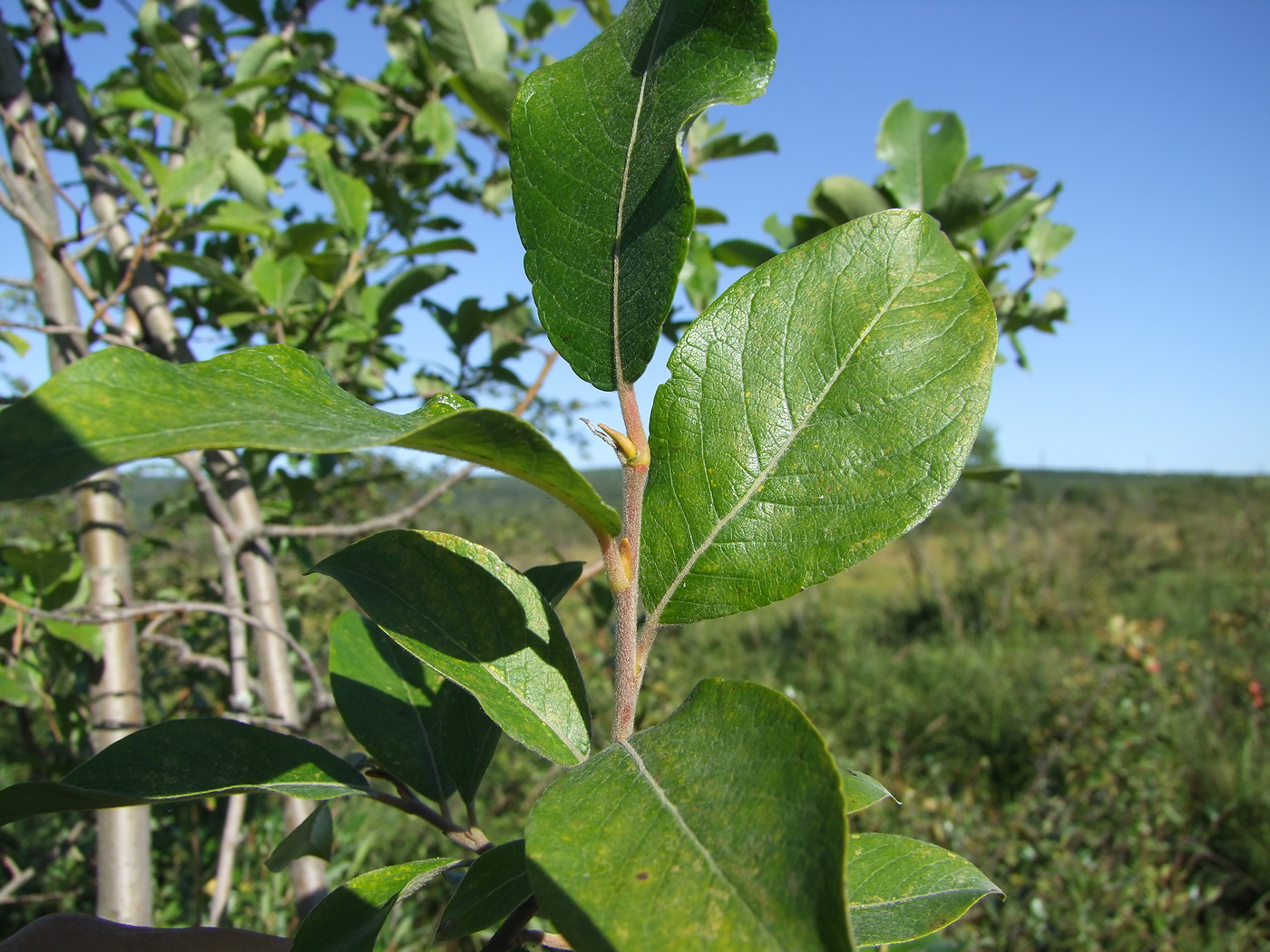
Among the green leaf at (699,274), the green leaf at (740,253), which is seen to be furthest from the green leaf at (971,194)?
the green leaf at (699,274)

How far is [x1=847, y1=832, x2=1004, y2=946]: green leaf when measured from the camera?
22.7 inches

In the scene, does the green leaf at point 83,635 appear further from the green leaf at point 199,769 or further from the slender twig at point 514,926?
the slender twig at point 514,926

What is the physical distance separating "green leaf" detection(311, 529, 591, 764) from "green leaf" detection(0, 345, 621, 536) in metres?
0.18

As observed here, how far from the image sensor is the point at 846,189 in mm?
1196

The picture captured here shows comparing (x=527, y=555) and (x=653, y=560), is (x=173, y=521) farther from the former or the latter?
(x=527, y=555)

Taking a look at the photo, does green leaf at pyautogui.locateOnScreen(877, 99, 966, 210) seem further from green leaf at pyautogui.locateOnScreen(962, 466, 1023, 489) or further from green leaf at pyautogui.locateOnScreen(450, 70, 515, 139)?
green leaf at pyautogui.locateOnScreen(450, 70, 515, 139)

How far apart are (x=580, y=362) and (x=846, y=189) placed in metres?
0.83

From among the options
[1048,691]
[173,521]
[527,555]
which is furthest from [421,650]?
[527,555]

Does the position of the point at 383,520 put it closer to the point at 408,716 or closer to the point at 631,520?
the point at 408,716

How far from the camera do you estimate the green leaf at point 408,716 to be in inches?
28.5

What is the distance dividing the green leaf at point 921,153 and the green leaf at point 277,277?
45.9 inches

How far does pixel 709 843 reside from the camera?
371 millimetres

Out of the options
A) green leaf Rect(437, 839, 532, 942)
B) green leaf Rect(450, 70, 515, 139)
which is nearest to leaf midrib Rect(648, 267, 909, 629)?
green leaf Rect(437, 839, 532, 942)

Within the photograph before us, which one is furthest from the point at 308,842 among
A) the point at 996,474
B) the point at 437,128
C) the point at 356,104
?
the point at 356,104
